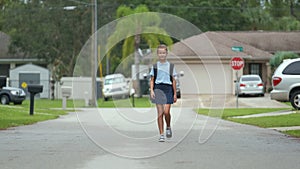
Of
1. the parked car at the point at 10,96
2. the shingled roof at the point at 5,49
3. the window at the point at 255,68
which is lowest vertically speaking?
the parked car at the point at 10,96

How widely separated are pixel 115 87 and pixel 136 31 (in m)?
5.08

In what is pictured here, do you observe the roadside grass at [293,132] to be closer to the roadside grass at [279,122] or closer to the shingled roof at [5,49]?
the roadside grass at [279,122]

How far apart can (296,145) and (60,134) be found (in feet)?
18.7

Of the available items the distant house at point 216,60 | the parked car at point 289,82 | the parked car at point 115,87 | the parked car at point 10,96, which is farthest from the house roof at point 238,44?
the parked car at point 289,82

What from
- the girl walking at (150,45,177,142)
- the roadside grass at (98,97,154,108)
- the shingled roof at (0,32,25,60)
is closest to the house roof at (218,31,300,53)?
the roadside grass at (98,97,154,108)

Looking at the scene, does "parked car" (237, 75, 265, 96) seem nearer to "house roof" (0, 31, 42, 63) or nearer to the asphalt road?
"house roof" (0, 31, 42, 63)

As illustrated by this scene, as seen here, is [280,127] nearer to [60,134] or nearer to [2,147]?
[60,134]

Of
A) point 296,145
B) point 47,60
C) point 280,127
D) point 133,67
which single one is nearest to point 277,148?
point 296,145

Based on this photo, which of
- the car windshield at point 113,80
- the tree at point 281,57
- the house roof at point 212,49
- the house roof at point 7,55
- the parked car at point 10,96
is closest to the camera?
the parked car at point 10,96

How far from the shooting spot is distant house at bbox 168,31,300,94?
5169 cm

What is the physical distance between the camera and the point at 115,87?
52344 millimetres

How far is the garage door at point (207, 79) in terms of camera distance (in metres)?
51.6

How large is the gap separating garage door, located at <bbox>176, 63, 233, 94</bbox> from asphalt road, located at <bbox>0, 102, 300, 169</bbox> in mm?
33725

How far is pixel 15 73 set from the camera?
6178cm
